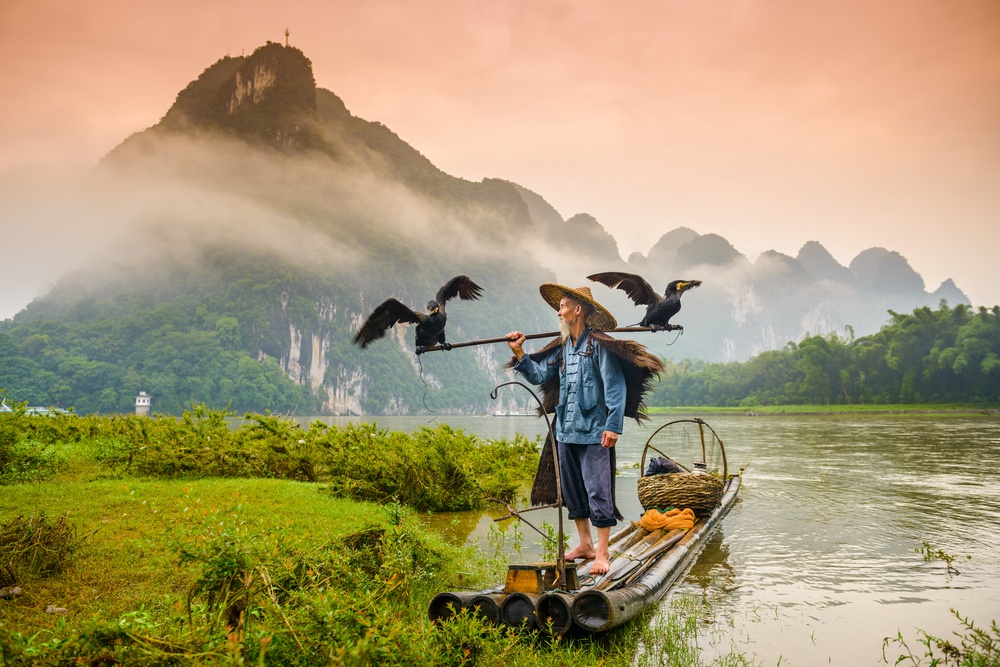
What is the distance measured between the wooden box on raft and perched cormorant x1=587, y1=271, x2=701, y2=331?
175 cm

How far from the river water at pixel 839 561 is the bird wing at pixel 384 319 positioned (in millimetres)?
2827

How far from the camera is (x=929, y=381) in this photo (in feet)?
199

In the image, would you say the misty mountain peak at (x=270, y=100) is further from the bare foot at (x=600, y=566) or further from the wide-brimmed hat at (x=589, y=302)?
the bare foot at (x=600, y=566)

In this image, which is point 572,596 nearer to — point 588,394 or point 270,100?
point 588,394

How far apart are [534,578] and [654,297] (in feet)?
7.18

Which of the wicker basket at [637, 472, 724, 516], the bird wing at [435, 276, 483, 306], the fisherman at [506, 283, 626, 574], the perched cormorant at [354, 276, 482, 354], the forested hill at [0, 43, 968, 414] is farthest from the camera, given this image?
the forested hill at [0, 43, 968, 414]

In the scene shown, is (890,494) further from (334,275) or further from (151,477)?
(334,275)

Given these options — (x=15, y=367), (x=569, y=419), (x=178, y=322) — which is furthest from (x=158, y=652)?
(x=178, y=322)

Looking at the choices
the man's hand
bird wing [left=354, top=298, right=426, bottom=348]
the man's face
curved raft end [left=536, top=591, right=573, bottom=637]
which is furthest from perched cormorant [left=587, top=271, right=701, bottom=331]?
curved raft end [left=536, top=591, right=573, bottom=637]

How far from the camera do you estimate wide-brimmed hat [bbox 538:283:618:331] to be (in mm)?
5008

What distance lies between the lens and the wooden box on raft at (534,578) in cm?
407

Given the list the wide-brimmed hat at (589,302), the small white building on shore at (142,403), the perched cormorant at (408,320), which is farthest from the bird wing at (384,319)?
the small white building on shore at (142,403)

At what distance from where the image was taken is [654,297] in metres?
4.80

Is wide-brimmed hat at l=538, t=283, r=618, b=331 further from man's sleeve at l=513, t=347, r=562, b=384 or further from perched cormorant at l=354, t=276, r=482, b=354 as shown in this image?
perched cormorant at l=354, t=276, r=482, b=354
